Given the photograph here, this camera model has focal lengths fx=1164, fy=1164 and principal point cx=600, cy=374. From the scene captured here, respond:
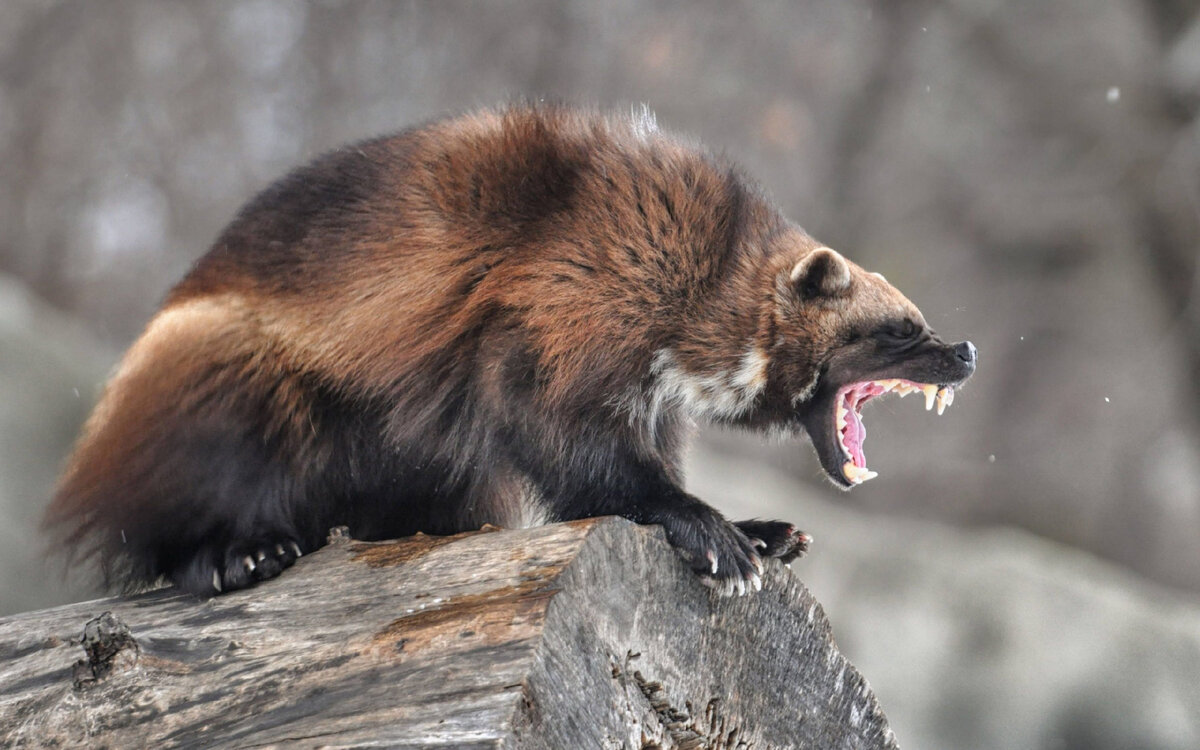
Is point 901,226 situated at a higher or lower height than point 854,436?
lower

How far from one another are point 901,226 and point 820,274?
13.1 feet

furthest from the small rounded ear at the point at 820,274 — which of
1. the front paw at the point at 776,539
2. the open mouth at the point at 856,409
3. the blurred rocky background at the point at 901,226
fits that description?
the blurred rocky background at the point at 901,226

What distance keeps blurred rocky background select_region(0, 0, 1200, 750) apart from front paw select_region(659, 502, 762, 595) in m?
4.12

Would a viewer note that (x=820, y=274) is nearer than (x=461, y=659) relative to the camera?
No

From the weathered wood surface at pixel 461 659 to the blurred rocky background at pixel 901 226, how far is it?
3.88 m

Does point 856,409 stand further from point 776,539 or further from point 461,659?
point 461,659

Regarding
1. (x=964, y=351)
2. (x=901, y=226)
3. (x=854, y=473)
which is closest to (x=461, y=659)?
(x=854, y=473)

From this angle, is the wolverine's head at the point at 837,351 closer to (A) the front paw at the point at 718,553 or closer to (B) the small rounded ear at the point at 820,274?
(B) the small rounded ear at the point at 820,274

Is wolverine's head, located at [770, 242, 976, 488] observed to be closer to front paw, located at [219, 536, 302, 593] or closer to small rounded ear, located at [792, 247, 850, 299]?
small rounded ear, located at [792, 247, 850, 299]

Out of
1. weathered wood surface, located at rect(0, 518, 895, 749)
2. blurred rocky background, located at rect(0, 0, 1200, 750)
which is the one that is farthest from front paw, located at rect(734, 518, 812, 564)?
blurred rocky background, located at rect(0, 0, 1200, 750)

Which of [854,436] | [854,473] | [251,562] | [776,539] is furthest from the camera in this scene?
[854,436]

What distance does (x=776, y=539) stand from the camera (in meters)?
2.39

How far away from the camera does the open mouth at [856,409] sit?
2.64 m

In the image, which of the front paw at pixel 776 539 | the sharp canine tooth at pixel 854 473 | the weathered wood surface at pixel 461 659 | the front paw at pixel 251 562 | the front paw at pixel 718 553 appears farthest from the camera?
the sharp canine tooth at pixel 854 473
